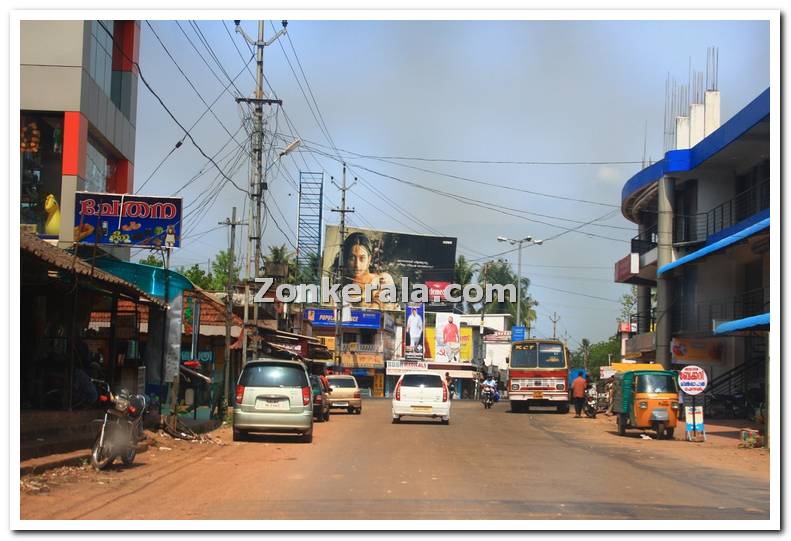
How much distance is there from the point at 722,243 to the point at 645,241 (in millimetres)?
18073

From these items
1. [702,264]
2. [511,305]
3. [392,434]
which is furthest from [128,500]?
[511,305]

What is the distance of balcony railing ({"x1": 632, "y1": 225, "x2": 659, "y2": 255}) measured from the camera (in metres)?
50.5

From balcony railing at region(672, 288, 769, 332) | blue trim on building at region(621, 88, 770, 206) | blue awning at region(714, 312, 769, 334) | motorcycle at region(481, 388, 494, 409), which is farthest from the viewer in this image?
motorcycle at region(481, 388, 494, 409)

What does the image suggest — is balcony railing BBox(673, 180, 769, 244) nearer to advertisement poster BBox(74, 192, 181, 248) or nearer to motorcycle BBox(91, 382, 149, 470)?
advertisement poster BBox(74, 192, 181, 248)

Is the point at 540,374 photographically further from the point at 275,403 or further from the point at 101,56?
the point at 101,56

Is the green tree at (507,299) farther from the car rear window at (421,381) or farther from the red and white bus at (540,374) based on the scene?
the car rear window at (421,381)

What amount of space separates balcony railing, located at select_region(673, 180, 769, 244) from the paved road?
2000 centimetres

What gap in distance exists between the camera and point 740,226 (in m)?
36.5

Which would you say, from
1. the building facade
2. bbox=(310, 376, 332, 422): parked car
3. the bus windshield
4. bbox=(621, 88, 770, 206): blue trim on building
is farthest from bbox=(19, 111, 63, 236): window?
bbox=(621, 88, 770, 206): blue trim on building

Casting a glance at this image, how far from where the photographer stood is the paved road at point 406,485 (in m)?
A: 10.1

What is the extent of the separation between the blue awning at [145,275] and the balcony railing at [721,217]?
24.1 metres

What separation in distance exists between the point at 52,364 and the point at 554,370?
2626 centimetres

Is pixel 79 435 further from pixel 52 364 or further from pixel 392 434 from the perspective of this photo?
pixel 392 434
